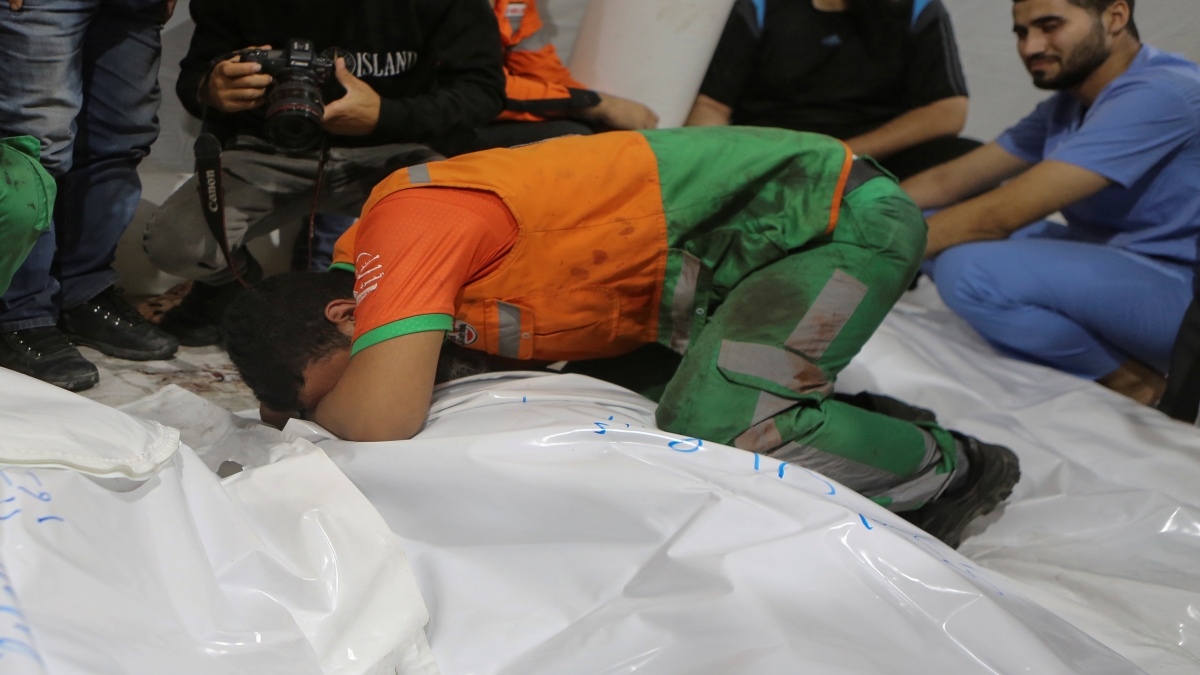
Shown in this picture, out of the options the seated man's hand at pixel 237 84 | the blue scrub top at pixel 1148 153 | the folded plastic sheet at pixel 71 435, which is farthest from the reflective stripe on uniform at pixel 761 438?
the blue scrub top at pixel 1148 153

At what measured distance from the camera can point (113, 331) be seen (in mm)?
1188

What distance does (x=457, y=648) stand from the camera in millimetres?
695

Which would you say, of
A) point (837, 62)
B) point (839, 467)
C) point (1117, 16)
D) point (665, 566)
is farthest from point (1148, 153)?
point (665, 566)

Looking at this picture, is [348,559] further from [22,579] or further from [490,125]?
[490,125]

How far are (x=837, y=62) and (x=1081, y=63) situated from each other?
49 centimetres

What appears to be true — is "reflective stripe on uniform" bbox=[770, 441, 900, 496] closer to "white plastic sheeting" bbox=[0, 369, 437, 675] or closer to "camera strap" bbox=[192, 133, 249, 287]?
"white plastic sheeting" bbox=[0, 369, 437, 675]

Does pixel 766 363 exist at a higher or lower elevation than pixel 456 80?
lower

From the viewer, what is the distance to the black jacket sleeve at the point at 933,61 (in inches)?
71.7

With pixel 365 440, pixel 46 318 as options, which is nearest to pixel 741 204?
pixel 365 440

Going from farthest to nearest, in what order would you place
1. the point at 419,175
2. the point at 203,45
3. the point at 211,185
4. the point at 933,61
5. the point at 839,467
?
the point at 933,61 < the point at 203,45 < the point at 211,185 < the point at 839,467 < the point at 419,175

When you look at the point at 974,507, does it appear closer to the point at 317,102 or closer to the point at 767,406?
the point at 767,406

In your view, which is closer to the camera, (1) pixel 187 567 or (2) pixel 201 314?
(1) pixel 187 567

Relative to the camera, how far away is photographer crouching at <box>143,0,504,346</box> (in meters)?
1.20

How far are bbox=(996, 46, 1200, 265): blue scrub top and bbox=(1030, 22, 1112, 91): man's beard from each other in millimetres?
58
